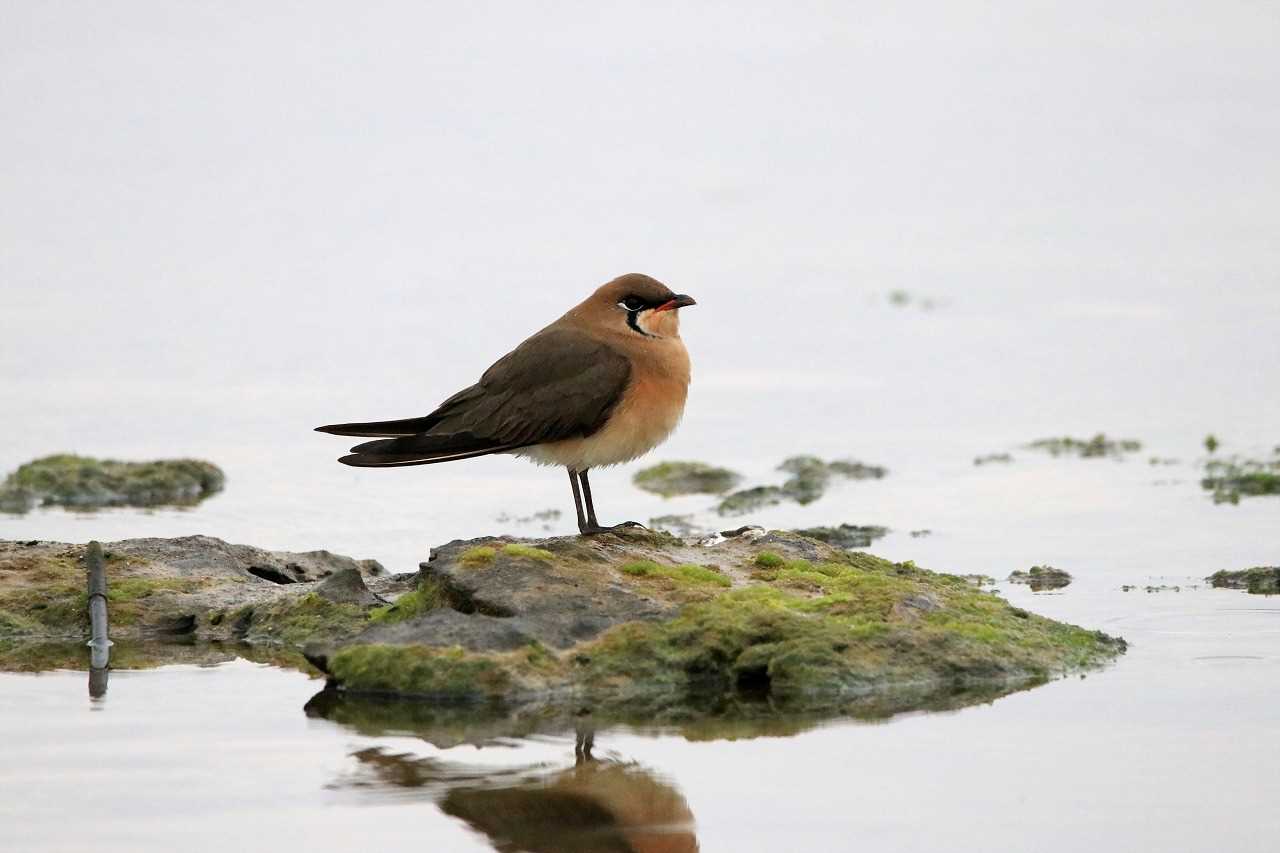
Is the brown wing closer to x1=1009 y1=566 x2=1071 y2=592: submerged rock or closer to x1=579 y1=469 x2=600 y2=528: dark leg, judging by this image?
x1=579 y1=469 x2=600 y2=528: dark leg

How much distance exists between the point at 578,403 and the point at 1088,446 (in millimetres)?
5934

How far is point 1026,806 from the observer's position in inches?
228

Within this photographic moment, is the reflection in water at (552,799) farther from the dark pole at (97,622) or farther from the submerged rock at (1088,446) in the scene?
the submerged rock at (1088,446)

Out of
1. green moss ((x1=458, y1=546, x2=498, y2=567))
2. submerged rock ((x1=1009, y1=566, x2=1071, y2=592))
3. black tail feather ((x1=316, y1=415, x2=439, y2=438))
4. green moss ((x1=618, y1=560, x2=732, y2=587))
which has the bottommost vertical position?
submerged rock ((x1=1009, y1=566, x2=1071, y2=592))

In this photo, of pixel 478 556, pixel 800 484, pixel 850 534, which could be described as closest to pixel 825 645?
pixel 478 556

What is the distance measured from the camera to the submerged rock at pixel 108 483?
12.3m

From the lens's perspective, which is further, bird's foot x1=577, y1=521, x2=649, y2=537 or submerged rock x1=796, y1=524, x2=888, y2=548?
submerged rock x1=796, y1=524, x2=888, y2=548

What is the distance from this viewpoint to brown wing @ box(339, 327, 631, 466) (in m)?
8.66

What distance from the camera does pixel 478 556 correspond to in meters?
7.64

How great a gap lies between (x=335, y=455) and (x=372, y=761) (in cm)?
758

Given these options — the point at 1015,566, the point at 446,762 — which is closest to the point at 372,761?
the point at 446,762

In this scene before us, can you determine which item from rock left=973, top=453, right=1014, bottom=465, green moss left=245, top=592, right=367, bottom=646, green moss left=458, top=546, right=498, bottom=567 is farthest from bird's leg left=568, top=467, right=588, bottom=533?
rock left=973, top=453, right=1014, bottom=465

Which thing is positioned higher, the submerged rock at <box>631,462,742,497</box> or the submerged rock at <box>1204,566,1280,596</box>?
the submerged rock at <box>631,462,742,497</box>

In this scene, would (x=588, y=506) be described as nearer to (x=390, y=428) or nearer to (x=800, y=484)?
(x=390, y=428)
